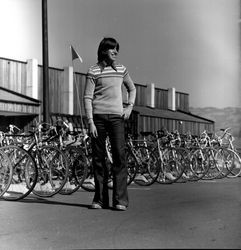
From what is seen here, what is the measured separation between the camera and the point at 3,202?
2846mm

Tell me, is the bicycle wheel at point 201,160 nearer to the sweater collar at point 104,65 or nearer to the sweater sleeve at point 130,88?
the sweater collar at point 104,65

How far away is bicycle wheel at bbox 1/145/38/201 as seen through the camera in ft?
9.63

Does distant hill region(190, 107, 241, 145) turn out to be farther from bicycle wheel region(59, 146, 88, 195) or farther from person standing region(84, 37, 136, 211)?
bicycle wheel region(59, 146, 88, 195)

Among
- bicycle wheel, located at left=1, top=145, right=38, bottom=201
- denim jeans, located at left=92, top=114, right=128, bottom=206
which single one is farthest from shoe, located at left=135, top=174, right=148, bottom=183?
denim jeans, located at left=92, top=114, right=128, bottom=206

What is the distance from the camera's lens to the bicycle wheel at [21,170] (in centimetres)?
294

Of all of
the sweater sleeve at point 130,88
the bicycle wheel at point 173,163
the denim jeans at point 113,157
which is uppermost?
the sweater sleeve at point 130,88

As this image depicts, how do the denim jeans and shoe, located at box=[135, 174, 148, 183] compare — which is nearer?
the denim jeans

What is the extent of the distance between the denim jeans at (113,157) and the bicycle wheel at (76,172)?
3.18 feet

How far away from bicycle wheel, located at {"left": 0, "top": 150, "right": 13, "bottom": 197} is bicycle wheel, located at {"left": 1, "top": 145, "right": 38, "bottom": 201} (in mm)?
35

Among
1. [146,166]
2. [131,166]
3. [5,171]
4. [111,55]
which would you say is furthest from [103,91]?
[146,166]

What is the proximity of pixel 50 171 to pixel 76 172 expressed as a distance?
184 mm

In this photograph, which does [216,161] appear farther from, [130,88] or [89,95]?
[130,88]

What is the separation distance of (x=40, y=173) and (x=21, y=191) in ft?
0.58

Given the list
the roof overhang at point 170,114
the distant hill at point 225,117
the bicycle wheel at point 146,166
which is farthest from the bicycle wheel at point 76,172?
the distant hill at point 225,117
